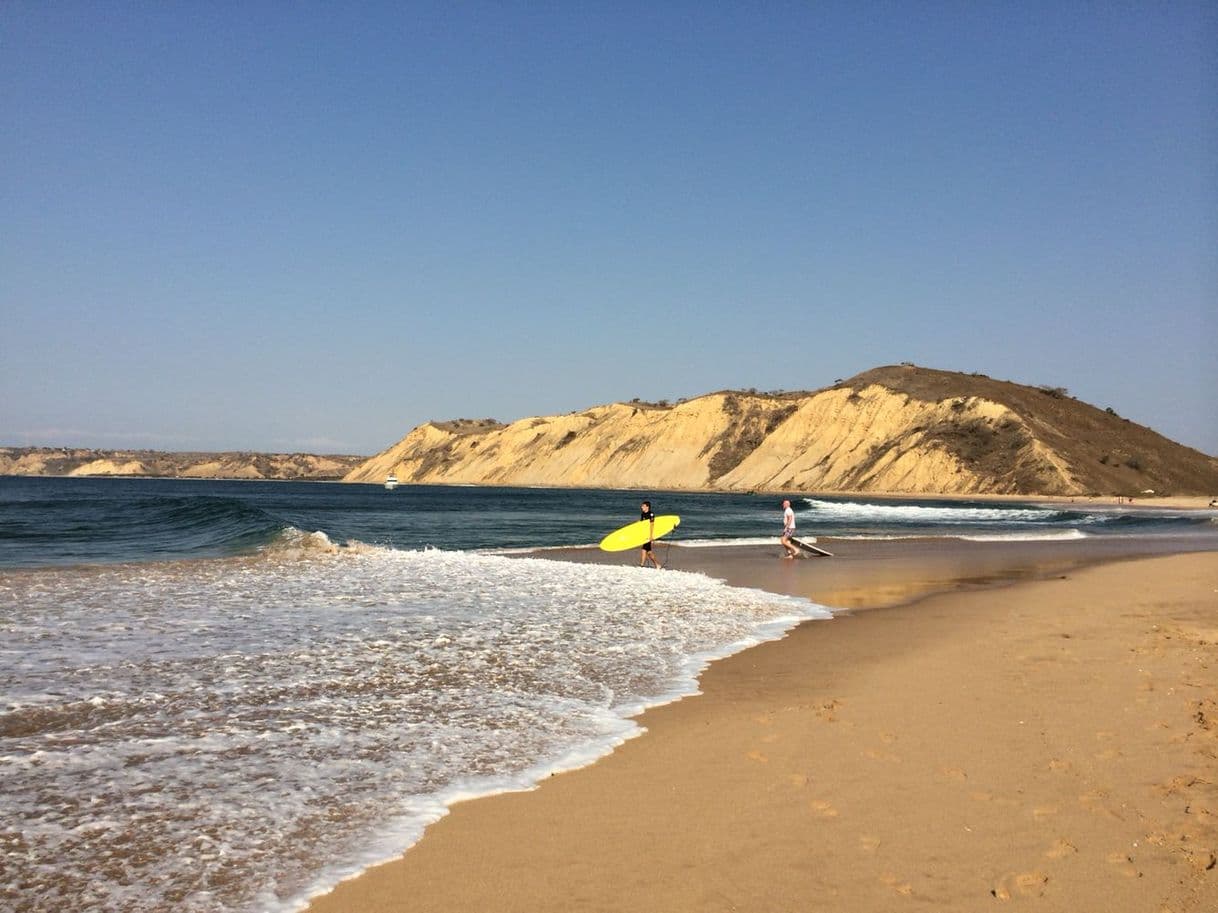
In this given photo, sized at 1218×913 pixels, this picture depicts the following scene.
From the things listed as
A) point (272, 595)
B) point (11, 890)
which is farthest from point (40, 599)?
point (11, 890)

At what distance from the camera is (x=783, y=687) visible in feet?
28.8

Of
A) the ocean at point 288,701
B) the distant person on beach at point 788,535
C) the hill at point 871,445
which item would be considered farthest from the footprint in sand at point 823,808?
the hill at point 871,445

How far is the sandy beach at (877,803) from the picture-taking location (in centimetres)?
421

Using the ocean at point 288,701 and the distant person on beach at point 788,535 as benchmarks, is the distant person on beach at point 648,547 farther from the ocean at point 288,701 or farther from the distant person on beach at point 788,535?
the distant person on beach at point 788,535

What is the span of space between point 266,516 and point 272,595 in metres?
23.1

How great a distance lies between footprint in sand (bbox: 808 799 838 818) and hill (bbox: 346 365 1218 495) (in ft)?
294

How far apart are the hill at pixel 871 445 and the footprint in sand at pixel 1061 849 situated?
89749mm

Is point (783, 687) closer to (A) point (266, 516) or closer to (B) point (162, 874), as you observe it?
(B) point (162, 874)

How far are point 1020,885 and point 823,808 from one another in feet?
3.96

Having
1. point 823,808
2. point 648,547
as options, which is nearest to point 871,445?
point 648,547

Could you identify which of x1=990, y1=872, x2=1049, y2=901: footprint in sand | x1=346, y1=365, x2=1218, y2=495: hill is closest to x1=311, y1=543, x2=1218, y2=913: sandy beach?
x1=990, y1=872, x2=1049, y2=901: footprint in sand

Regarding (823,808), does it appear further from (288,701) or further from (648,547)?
(648,547)

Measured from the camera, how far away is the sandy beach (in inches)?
166

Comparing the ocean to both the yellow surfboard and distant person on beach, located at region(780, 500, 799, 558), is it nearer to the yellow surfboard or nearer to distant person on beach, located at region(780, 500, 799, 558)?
the yellow surfboard
